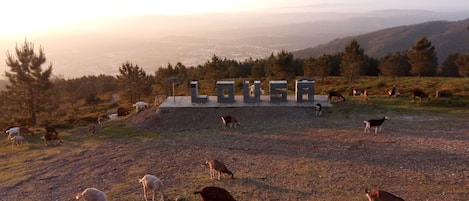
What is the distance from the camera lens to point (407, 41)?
412 ft

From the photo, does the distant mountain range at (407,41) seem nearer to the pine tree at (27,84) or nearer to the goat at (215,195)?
the pine tree at (27,84)

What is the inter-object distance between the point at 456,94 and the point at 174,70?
109 feet

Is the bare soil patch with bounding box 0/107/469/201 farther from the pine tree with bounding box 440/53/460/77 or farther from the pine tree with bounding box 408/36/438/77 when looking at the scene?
the pine tree with bounding box 440/53/460/77

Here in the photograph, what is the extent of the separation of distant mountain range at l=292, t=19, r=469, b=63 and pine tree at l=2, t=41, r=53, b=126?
87631 millimetres

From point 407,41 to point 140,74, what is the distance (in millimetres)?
107143

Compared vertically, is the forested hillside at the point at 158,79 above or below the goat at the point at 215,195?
above

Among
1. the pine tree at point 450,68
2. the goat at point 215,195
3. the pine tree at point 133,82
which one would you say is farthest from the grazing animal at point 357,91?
the pine tree at point 450,68

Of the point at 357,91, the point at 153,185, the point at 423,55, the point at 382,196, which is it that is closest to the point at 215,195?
the point at 153,185

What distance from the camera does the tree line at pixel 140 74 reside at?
98.7 feet

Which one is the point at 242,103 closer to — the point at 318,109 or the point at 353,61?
the point at 318,109

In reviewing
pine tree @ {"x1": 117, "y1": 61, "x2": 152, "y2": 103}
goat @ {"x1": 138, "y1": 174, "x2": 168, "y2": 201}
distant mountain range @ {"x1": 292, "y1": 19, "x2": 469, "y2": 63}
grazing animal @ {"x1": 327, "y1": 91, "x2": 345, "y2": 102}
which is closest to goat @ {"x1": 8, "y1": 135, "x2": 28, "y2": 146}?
goat @ {"x1": 138, "y1": 174, "x2": 168, "y2": 201}

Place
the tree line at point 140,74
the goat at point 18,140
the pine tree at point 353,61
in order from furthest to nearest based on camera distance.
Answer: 1. the pine tree at point 353,61
2. the tree line at point 140,74
3. the goat at point 18,140

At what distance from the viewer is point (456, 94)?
29.3 m

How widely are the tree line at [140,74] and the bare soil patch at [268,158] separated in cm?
721
